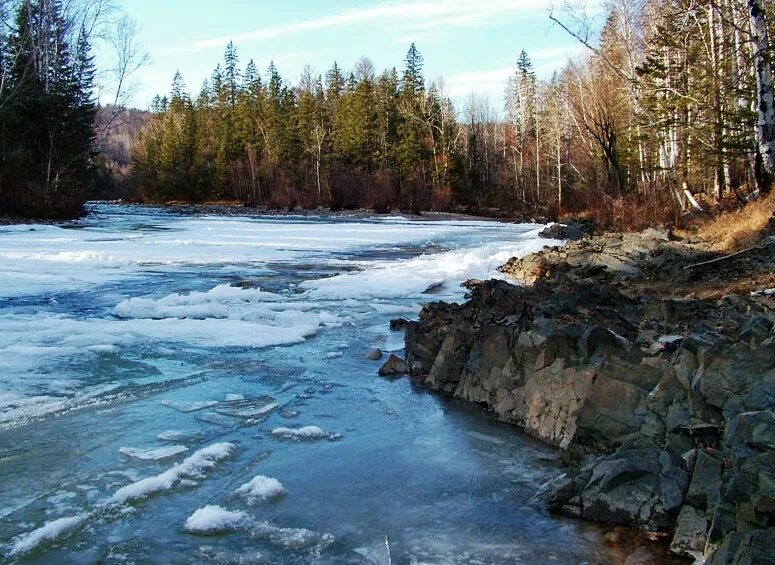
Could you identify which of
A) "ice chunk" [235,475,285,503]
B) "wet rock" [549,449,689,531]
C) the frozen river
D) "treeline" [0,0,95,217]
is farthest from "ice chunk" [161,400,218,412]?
"treeline" [0,0,95,217]

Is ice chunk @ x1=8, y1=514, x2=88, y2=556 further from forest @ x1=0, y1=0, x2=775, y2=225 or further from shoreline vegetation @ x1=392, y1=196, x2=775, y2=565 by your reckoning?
forest @ x1=0, y1=0, x2=775, y2=225

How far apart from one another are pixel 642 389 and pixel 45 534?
419 cm

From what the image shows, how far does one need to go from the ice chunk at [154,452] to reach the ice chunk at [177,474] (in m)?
0.16

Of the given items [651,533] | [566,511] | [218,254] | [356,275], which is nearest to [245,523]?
[566,511]

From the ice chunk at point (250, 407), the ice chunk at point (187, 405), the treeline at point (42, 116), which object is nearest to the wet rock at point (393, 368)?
the ice chunk at point (250, 407)

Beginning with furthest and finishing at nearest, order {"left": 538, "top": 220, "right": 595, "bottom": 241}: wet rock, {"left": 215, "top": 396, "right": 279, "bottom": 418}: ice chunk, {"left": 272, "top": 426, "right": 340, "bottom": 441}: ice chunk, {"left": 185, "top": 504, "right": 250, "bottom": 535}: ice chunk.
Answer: {"left": 538, "top": 220, "right": 595, "bottom": 241}: wet rock < {"left": 215, "top": 396, "right": 279, "bottom": 418}: ice chunk < {"left": 272, "top": 426, "right": 340, "bottom": 441}: ice chunk < {"left": 185, "top": 504, "right": 250, "bottom": 535}: ice chunk

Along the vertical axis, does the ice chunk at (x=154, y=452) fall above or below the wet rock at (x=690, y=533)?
above

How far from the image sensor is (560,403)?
5.88 m

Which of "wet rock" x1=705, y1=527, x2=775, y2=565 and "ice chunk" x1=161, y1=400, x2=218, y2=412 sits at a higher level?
"wet rock" x1=705, y1=527, x2=775, y2=565

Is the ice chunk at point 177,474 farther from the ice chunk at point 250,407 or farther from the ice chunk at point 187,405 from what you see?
the ice chunk at point 187,405

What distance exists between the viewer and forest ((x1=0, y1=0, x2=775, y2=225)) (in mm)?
18344

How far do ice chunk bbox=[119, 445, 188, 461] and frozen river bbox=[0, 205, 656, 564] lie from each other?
0.07 feet

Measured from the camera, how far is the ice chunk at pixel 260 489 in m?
4.45

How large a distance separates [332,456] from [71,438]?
2069mm
